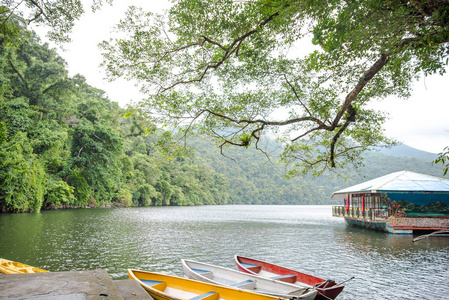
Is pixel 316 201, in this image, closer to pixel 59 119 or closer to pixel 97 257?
pixel 59 119

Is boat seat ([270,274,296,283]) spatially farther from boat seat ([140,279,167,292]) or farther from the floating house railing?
the floating house railing

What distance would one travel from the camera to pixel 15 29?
7898 millimetres

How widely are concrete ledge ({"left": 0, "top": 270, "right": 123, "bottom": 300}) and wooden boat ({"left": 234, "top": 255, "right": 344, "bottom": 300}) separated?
448 centimetres

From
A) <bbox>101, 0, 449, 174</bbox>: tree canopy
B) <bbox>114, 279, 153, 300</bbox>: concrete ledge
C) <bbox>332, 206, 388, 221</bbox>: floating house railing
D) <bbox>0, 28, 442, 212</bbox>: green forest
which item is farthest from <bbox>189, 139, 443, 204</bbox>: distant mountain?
<bbox>114, 279, 153, 300</bbox>: concrete ledge

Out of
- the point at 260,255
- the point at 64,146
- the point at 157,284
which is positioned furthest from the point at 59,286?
the point at 64,146

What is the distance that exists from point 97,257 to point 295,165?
8801 millimetres

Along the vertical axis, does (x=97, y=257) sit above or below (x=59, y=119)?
below

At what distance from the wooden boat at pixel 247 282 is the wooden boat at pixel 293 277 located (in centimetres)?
42

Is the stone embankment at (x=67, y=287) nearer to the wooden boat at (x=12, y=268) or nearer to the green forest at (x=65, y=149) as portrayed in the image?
the wooden boat at (x=12, y=268)

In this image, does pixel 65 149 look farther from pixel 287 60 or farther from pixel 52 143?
pixel 287 60

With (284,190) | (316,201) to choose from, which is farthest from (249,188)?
(316,201)

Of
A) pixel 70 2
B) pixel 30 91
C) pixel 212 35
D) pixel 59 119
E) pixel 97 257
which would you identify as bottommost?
pixel 97 257

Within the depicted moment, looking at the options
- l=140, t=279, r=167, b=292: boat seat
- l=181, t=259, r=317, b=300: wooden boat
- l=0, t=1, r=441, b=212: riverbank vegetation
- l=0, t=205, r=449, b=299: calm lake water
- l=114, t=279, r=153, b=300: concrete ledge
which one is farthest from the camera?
l=0, t=1, r=441, b=212: riverbank vegetation

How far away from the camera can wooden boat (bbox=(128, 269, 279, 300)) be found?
5363 mm
